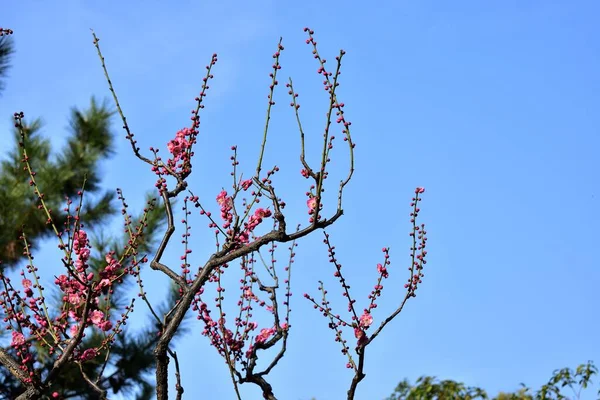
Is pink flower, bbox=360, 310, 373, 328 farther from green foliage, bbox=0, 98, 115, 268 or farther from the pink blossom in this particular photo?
green foliage, bbox=0, 98, 115, 268

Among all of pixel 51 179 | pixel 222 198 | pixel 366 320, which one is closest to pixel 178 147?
pixel 222 198

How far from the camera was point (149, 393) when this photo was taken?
9211 mm

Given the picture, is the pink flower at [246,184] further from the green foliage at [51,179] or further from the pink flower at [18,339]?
the green foliage at [51,179]

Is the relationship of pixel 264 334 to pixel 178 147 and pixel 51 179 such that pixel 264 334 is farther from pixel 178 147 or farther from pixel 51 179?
pixel 51 179

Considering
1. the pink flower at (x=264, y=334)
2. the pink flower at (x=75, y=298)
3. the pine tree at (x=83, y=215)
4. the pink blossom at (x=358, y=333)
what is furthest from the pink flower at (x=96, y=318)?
the pine tree at (x=83, y=215)

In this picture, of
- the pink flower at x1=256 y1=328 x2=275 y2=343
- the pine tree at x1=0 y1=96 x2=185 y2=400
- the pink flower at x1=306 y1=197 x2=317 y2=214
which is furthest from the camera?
the pine tree at x1=0 y1=96 x2=185 y2=400

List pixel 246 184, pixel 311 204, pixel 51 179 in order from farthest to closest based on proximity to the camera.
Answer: pixel 51 179, pixel 246 184, pixel 311 204

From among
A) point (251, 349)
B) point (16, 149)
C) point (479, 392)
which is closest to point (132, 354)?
point (16, 149)

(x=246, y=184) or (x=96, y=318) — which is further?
(x=96, y=318)

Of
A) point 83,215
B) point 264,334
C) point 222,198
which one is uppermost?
point 83,215

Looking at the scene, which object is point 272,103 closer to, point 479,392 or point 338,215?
point 338,215

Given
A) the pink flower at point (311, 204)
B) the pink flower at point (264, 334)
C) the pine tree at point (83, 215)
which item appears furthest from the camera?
the pine tree at point (83, 215)

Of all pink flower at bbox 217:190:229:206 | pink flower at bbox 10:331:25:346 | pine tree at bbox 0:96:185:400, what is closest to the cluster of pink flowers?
pink flower at bbox 217:190:229:206

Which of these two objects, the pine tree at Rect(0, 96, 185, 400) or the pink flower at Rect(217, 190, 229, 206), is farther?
the pine tree at Rect(0, 96, 185, 400)
